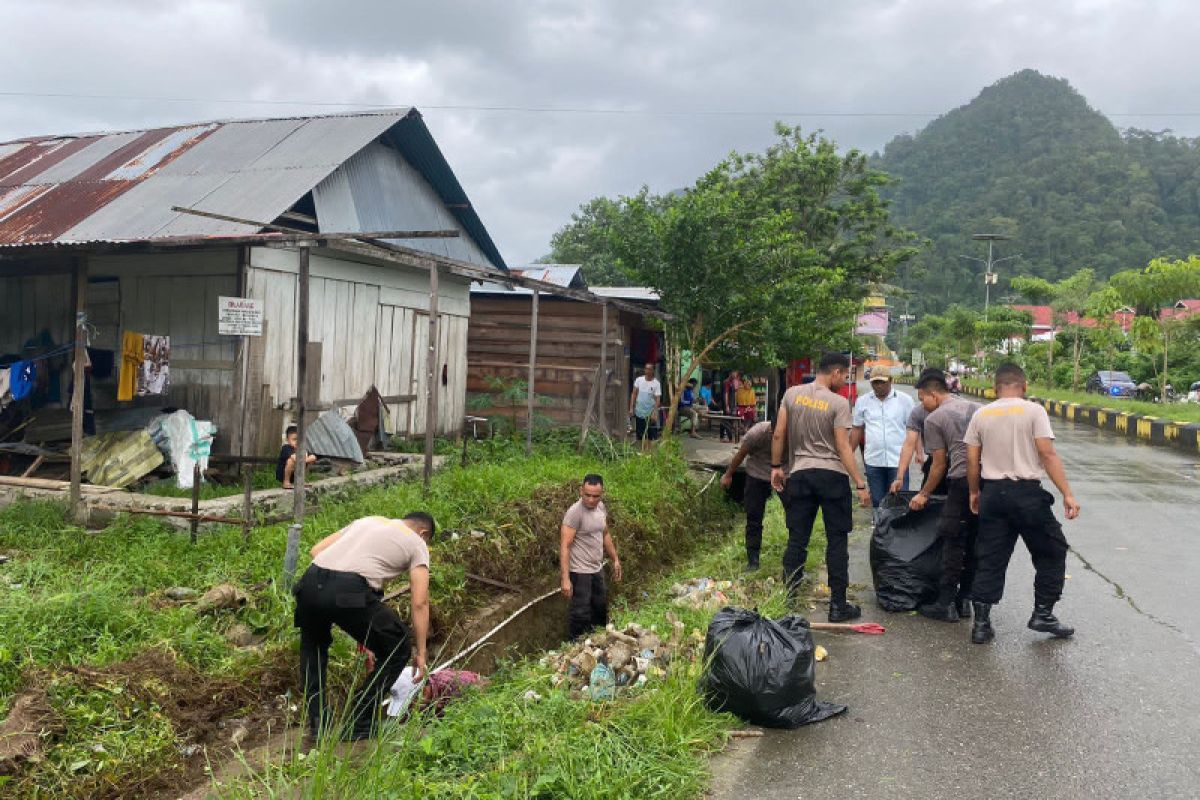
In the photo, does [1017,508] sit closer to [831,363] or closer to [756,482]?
[831,363]

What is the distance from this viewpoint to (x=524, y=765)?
3.54 meters

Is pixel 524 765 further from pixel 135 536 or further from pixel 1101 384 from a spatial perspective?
pixel 1101 384

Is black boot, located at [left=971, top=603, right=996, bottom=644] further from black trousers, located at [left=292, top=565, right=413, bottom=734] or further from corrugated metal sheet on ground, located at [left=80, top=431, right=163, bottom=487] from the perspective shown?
corrugated metal sheet on ground, located at [left=80, top=431, right=163, bottom=487]

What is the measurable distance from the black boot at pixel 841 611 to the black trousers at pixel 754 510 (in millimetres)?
1561

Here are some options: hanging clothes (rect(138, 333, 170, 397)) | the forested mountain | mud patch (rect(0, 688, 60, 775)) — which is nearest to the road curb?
hanging clothes (rect(138, 333, 170, 397))

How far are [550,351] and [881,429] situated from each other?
7.98 meters

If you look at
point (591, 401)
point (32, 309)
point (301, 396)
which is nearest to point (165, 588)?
point (301, 396)

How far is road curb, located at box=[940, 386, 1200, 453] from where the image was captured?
18.9 m

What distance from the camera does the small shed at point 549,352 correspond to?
14.5 metres

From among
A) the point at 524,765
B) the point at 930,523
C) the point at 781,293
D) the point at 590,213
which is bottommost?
the point at 524,765

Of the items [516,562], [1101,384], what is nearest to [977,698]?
[516,562]

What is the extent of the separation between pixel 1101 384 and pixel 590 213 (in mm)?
23771

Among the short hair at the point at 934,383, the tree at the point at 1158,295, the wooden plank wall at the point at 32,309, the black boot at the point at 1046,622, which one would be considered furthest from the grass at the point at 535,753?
the tree at the point at 1158,295

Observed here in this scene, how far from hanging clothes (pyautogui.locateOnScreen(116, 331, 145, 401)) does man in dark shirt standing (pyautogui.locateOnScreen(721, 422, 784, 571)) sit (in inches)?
242
